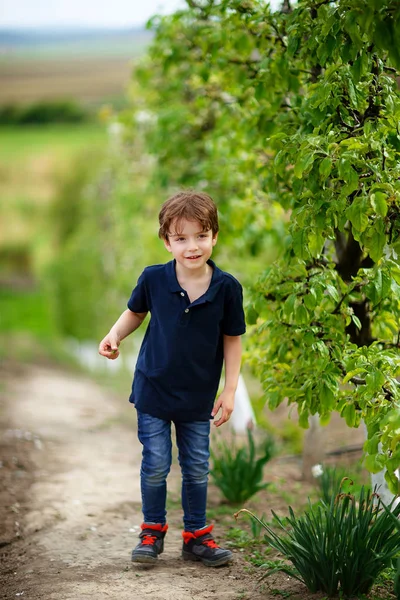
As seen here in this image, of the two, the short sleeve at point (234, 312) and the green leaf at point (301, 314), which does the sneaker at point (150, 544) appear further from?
the green leaf at point (301, 314)

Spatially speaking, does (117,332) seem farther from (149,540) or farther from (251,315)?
(149,540)

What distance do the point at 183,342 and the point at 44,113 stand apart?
71.9 ft

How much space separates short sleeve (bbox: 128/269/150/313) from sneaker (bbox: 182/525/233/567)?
0.92m

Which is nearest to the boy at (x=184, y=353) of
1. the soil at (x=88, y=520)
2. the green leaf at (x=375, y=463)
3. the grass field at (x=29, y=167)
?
the soil at (x=88, y=520)

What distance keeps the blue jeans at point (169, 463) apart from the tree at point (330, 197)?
345 mm

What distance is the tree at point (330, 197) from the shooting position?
93.7 inches

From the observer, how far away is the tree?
2381mm

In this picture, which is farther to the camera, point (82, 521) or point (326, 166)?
point (82, 521)

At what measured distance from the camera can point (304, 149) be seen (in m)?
2.47

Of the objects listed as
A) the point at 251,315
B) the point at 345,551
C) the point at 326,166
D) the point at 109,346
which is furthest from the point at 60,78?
the point at 345,551

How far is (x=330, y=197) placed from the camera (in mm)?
2551

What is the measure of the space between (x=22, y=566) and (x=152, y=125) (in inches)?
199

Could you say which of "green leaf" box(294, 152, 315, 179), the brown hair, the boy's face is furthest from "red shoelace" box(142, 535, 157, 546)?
"green leaf" box(294, 152, 315, 179)

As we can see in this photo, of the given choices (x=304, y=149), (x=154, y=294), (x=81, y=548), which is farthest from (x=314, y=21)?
(x=81, y=548)
